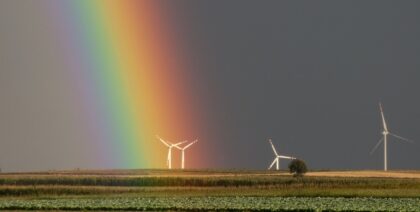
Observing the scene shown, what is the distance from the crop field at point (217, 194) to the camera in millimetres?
66000

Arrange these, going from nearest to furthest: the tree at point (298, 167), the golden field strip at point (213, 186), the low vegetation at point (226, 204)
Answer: the low vegetation at point (226, 204)
the golden field strip at point (213, 186)
the tree at point (298, 167)

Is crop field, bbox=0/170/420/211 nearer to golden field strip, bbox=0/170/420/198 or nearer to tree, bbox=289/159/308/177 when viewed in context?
golden field strip, bbox=0/170/420/198

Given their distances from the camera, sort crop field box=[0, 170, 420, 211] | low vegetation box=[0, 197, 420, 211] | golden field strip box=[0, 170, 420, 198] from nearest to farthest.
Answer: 1. low vegetation box=[0, 197, 420, 211]
2. crop field box=[0, 170, 420, 211]
3. golden field strip box=[0, 170, 420, 198]

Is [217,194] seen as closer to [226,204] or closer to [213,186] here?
[226,204]

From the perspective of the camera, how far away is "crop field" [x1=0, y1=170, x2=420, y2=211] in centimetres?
6600

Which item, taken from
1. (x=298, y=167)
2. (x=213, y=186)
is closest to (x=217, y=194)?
(x=213, y=186)

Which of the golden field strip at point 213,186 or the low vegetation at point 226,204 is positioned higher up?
the golden field strip at point 213,186

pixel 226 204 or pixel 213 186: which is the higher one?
pixel 213 186

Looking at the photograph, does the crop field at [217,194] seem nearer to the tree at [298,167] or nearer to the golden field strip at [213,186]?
the golden field strip at [213,186]

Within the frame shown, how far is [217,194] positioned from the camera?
81.8m

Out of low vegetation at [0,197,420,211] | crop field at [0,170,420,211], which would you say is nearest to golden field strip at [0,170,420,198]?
crop field at [0,170,420,211]

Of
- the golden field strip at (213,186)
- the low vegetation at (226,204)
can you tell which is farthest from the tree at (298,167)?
the low vegetation at (226,204)

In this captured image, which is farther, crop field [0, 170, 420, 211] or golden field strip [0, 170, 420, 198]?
golden field strip [0, 170, 420, 198]

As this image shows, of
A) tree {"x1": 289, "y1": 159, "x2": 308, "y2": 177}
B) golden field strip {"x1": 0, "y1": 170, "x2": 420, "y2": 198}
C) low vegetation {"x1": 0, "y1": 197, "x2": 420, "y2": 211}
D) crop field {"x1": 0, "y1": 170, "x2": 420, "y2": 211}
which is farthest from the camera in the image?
tree {"x1": 289, "y1": 159, "x2": 308, "y2": 177}
